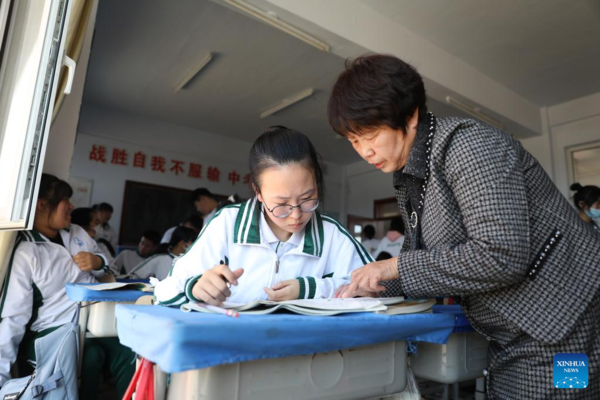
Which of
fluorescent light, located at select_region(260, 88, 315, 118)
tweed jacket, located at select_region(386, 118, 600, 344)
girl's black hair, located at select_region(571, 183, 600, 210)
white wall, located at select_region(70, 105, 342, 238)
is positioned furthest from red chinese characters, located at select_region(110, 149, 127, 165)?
tweed jacket, located at select_region(386, 118, 600, 344)

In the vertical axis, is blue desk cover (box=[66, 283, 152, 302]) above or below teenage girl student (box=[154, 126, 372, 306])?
below

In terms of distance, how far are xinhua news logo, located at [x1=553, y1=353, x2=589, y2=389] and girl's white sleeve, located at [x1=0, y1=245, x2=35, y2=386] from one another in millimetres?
1795

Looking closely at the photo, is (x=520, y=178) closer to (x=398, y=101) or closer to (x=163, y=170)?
(x=398, y=101)

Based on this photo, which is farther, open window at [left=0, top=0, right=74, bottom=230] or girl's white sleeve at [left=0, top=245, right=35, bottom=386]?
girl's white sleeve at [left=0, top=245, right=35, bottom=386]

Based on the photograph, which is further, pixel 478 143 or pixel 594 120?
pixel 594 120

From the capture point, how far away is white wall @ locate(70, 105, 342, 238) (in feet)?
19.7

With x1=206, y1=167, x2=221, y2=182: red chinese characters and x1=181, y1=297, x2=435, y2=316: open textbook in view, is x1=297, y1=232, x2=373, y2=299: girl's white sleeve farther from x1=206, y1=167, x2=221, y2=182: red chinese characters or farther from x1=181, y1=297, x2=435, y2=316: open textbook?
x1=206, y1=167, x2=221, y2=182: red chinese characters

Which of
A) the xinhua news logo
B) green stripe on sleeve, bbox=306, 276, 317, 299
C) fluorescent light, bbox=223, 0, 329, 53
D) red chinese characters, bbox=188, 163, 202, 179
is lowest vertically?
the xinhua news logo

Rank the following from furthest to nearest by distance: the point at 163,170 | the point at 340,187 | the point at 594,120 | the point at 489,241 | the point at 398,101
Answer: the point at 340,187 → the point at 163,170 → the point at 594,120 → the point at 398,101 → the point at 489,241

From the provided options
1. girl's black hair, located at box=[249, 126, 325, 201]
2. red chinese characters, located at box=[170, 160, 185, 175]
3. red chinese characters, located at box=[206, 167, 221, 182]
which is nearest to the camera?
girl's black hair, located at box=[249, 126, 325, 201]

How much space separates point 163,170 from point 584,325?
654 centimetres

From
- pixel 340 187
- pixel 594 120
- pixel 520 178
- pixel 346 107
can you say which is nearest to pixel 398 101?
pixel 346 107

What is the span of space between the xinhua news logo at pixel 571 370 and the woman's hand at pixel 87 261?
6.55 feet

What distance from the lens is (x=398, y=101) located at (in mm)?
873
